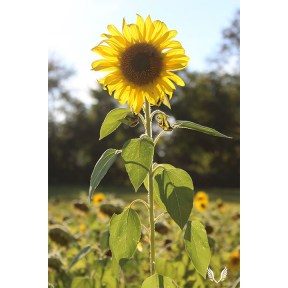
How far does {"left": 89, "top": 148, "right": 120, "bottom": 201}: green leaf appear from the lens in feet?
3.35

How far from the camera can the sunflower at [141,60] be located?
1.07 m

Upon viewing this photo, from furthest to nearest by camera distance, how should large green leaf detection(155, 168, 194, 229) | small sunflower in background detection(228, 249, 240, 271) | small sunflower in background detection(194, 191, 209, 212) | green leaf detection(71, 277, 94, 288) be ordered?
small sunflower in background detection(194, 191, 209, 212) < small sunflower in background detection(228, 249, 240, 271) < green leaf detection(71, 277, 94, 288) < large green leaf detection(155, 168, 194, 229)

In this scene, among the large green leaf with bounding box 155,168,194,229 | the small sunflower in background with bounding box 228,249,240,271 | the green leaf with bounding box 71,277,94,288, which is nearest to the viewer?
the large green leaf with bounding box 155,168,194,229

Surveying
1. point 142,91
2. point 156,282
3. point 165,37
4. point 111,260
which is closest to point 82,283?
point 111,260

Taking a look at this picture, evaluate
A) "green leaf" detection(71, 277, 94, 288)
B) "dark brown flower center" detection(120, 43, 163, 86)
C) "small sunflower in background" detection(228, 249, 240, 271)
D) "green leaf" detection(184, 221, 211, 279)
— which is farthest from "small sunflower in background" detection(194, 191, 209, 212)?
"dark brown flower center" detection(120, 43, 163, 86)

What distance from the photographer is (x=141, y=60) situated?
1080mm

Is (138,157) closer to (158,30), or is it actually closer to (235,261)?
(158,30)

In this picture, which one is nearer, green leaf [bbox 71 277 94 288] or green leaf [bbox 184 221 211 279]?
green leaf [bbox 184 221 211 279]

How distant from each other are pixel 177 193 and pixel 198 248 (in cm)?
15

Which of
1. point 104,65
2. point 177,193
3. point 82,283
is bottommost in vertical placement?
point 82,283

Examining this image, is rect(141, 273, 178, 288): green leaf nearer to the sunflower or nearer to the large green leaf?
the large green leaf

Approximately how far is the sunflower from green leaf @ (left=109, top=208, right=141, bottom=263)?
0.74 feet
